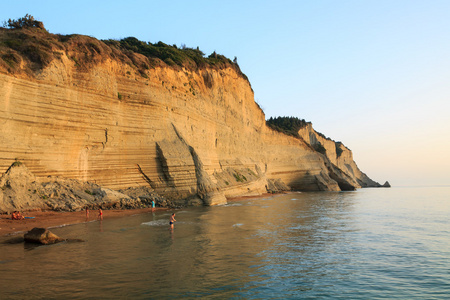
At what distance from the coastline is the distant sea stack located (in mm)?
2949

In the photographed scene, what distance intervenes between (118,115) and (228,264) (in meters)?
17.8

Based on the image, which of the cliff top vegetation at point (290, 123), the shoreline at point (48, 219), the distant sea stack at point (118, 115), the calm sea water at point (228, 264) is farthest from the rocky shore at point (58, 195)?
the cliff top vegetation at point (290, 123)

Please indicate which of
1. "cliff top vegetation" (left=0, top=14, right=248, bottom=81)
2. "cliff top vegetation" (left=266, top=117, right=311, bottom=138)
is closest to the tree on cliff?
"cliff top vegetation" (left=0, top=14, right=248, bottom=81)

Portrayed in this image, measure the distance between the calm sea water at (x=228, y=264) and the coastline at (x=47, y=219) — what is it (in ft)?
3.85

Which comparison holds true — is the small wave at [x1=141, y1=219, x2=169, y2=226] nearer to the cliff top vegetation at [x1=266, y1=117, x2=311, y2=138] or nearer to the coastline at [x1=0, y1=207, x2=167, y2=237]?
the coastline at [x1=0, y1=207, x2=167, y2=237]

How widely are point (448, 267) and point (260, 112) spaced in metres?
46.4

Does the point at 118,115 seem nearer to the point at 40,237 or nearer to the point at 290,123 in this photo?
the point at 40,237

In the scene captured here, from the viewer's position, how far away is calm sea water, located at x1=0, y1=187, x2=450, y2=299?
27.6ft

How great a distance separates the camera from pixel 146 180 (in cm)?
2741

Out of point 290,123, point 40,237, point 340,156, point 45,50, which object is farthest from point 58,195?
point 340,156

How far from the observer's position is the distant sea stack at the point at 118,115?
2009 cm

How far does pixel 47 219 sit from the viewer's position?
713 inches

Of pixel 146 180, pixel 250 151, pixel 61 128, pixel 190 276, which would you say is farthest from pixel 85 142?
pixel 250 151

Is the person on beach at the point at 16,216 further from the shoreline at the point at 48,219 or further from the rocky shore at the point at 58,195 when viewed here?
the rocky shore at the point at 58,195
